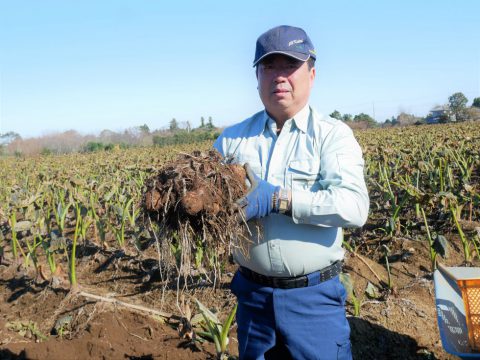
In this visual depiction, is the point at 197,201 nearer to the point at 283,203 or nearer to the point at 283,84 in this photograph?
the point at 283,203

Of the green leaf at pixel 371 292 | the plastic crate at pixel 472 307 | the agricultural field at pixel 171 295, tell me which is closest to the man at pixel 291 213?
the agricultural field at pixel 171 295

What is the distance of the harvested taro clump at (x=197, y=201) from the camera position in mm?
Answer: 1874

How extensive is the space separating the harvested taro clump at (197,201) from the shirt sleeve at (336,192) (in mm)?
265

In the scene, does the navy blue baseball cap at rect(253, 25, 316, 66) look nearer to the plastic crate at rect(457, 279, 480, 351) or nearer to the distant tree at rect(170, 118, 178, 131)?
the plastic crate at rect(457, 279, 480, 351)

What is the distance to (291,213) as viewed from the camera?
182cm

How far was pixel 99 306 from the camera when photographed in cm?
348

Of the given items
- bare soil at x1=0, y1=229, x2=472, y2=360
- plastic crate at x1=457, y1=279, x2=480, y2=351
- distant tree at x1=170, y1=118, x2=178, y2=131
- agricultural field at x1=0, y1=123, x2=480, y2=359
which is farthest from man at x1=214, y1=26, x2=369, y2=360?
distant tree at x1=170, y1=118, x2=178, y2=131

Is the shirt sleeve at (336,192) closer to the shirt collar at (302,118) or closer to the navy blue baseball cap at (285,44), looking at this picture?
the shirt collar at (302,118)

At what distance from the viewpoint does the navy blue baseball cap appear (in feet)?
6.29

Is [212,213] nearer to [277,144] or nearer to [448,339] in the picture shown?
[277,144]

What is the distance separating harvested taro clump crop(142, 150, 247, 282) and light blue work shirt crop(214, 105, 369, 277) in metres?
0.13

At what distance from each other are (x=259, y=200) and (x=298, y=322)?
0.56 m

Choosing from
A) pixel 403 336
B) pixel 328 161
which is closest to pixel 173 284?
pixel 403 336

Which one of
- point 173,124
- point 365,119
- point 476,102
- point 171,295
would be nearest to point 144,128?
point 173,124
